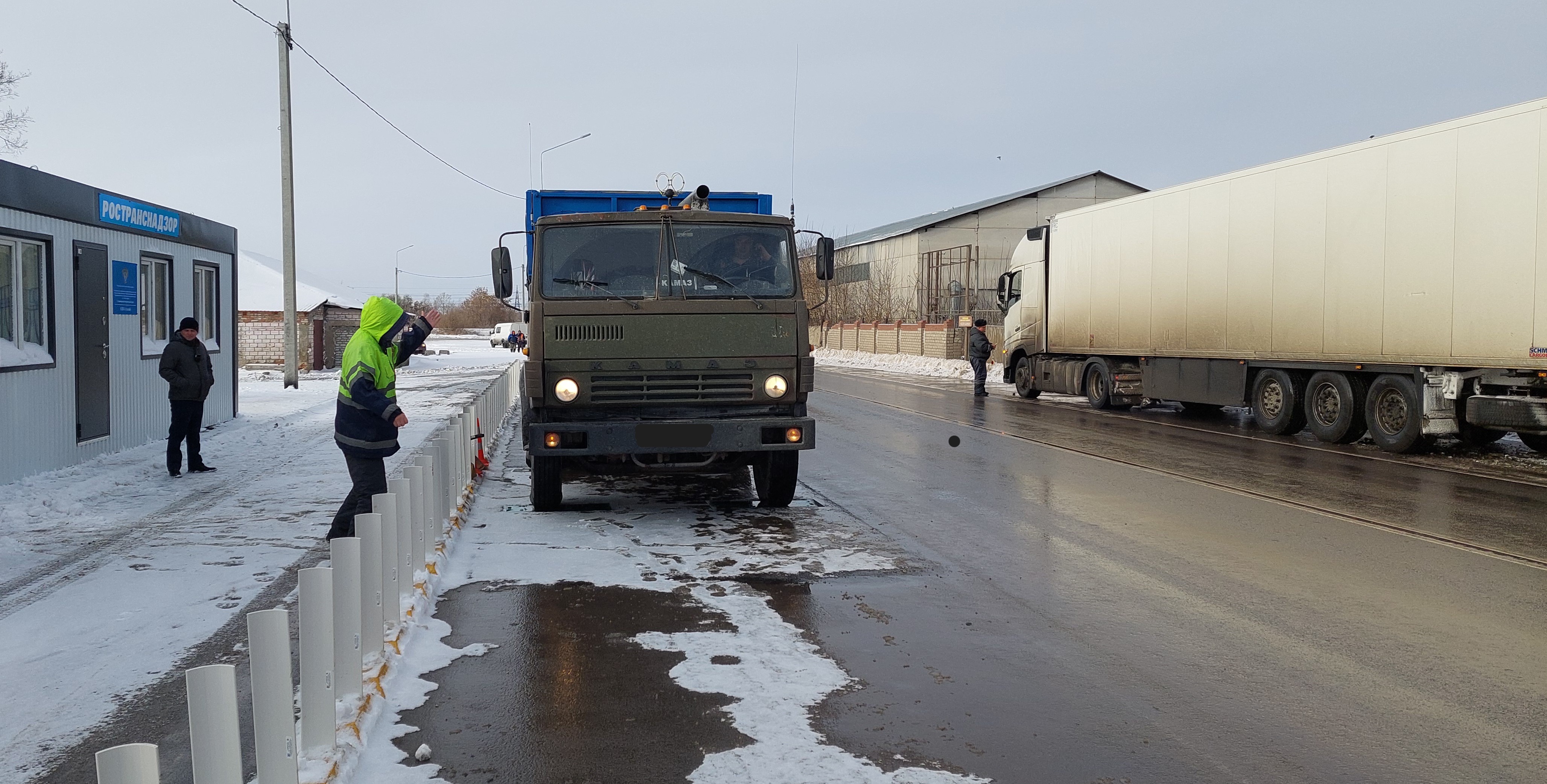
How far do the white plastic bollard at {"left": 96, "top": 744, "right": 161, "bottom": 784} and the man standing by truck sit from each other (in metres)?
4.87

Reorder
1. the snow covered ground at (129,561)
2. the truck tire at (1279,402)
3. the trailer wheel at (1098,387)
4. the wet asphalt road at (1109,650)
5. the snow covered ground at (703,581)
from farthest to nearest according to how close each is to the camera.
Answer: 1. the trailer wheel at (1098,387)
2. the truck tire at (1279,402)
3. the snow covered ground at (129,561)
4. the wet asphalt road at (1109,650)
5. the snow covered ground at (703,581)

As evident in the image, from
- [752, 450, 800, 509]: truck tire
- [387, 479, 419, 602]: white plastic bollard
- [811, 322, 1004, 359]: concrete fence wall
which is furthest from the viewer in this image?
[811, 322, 1004, 359]: concrete fence wall

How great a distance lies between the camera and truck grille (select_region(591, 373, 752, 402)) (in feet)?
28.8

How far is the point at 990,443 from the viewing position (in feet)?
50.9

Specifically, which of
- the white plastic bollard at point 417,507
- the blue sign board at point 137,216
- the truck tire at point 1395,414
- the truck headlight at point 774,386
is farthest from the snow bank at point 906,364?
the white plastic bollard at point 417,507

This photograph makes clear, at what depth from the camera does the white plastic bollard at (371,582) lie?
16.8 feet

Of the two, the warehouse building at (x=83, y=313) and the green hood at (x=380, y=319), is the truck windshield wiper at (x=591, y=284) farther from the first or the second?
the warehouse building at (x=83, y=313)

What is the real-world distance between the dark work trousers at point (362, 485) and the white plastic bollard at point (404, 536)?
1.34 metres

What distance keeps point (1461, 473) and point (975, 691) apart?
9.91 meters

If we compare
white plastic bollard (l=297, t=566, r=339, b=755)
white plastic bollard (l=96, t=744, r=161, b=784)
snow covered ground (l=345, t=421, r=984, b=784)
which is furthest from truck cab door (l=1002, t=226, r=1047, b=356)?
white plastic bollard (l=96, t=744, r=161, b=784)

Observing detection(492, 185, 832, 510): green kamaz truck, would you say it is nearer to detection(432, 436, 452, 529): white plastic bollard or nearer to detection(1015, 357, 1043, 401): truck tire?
detection(432, 436, 452, 529): white plastic bollard

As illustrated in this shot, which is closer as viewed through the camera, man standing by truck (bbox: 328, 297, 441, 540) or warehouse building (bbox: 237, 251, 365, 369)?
man standing by truck (bbox: 328, 297, 441, 540)

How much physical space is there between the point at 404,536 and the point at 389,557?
0.68m

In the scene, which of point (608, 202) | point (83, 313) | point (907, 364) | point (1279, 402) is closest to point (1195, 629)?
point (608, 202)
